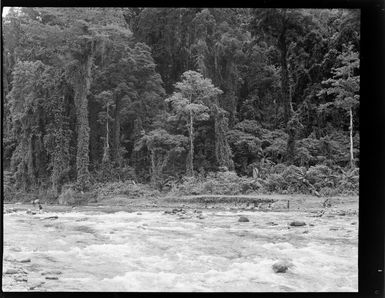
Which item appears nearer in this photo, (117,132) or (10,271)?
(10,271)

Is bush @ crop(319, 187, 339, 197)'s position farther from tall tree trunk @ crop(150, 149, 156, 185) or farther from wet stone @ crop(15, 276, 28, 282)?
wet stone @ crop(15, 276, 28, 282)

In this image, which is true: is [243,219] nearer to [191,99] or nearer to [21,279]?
[191,99]

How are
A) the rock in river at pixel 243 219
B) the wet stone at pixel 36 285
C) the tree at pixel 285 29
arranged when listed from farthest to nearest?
1. the rock in river at pixel 243 219
2. the tree at pixel 285 29
3. the wet stone at pixel 36 285

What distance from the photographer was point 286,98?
17.8ft

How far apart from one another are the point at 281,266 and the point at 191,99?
1583mm

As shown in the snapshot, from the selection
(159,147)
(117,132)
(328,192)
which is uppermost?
(117,132)

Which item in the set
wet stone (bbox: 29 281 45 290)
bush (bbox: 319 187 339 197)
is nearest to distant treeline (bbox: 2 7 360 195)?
bush (bbox: 319 187 339 197)

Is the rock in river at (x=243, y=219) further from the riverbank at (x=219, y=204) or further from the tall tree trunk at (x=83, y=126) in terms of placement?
the tall tree trunk at (x=83, y=126)

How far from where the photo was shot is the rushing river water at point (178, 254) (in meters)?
5.11

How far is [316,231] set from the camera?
17.3ft

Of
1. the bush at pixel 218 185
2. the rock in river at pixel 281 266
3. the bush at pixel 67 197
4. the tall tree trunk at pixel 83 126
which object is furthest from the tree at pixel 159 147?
the rock in river at pixel 281 266

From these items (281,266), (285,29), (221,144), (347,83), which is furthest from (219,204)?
(285,29)

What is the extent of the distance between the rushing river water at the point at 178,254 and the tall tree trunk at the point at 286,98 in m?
0.58
